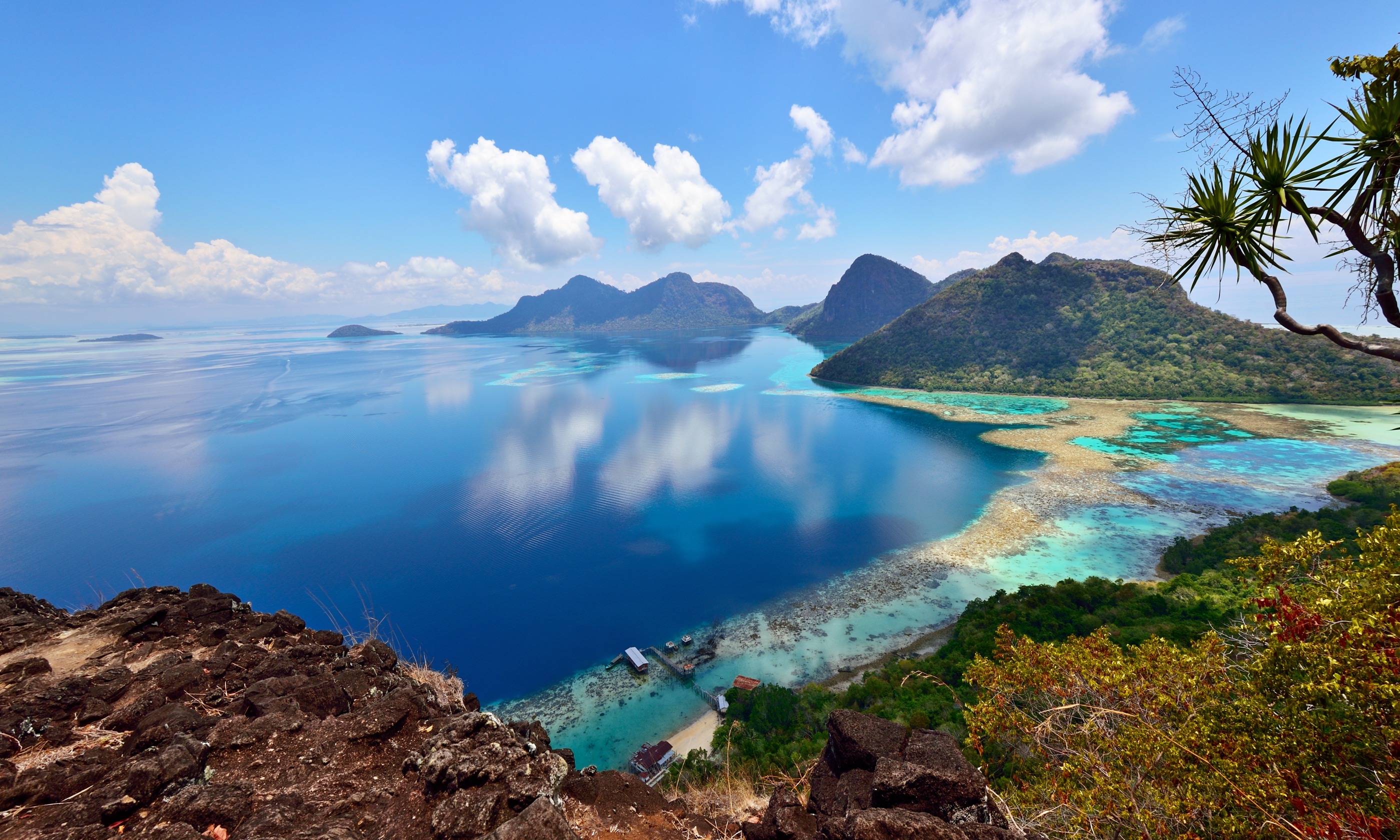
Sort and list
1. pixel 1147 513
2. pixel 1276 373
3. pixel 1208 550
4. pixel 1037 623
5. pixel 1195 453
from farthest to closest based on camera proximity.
Result: pixel 1276 373 → pixel 1195 453 → pixel 1147 513 → pixel 1208 550 → pixel 1037 623

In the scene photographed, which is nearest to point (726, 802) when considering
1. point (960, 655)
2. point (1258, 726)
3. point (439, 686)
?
point (439, 686)

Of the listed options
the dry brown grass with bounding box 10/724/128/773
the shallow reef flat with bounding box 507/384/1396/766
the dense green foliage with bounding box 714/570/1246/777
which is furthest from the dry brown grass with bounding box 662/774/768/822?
the shallow reef flat with bounding box 507/384/1396/766

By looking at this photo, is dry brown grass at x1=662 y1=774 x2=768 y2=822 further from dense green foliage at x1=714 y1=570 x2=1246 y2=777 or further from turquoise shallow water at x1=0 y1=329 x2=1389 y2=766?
turquoise shallow water at x1=0 y1=329 x2=1389 y2=766

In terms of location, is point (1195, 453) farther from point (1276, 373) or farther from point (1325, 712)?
point (1325, 712)

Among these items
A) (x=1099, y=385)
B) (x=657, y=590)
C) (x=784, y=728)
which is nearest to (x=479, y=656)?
(x=657, y=590)

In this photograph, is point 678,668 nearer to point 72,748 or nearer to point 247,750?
point 247,750
